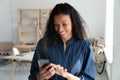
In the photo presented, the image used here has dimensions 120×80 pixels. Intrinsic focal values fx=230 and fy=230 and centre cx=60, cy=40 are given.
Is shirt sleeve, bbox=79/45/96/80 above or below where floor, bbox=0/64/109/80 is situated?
above

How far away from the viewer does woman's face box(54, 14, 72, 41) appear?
1551mm

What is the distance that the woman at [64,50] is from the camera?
1557 mm

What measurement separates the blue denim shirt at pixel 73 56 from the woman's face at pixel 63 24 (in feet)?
0.31

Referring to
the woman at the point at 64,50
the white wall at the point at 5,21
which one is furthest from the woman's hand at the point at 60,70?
the white wall at the point at 5,21

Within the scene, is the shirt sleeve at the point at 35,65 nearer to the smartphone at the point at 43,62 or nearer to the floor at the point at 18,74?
the smartphone at the point at 43,62

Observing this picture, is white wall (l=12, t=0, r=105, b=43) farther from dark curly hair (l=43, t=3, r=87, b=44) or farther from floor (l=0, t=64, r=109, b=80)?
dark curly hair (l=43, t=3, r=87, b=44)

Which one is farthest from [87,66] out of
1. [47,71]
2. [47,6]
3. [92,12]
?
[47,6]

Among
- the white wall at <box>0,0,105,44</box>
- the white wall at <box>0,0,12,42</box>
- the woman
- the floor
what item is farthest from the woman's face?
the white wall at <box>0,0,12,42</box>

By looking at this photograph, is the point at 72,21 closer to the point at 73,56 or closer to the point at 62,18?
the point at 62,18

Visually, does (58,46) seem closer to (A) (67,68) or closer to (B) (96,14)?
(A) (67,68)

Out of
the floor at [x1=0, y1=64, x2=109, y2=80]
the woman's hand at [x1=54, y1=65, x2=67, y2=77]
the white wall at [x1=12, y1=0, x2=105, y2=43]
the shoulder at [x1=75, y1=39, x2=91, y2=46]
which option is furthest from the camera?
the white wall at [x1=12, y1=0, x2=105, y2=43]

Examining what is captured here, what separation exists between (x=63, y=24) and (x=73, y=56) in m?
0.24

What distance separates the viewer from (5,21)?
7.66 m

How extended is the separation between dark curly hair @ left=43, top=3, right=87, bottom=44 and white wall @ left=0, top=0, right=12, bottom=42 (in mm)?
6188
